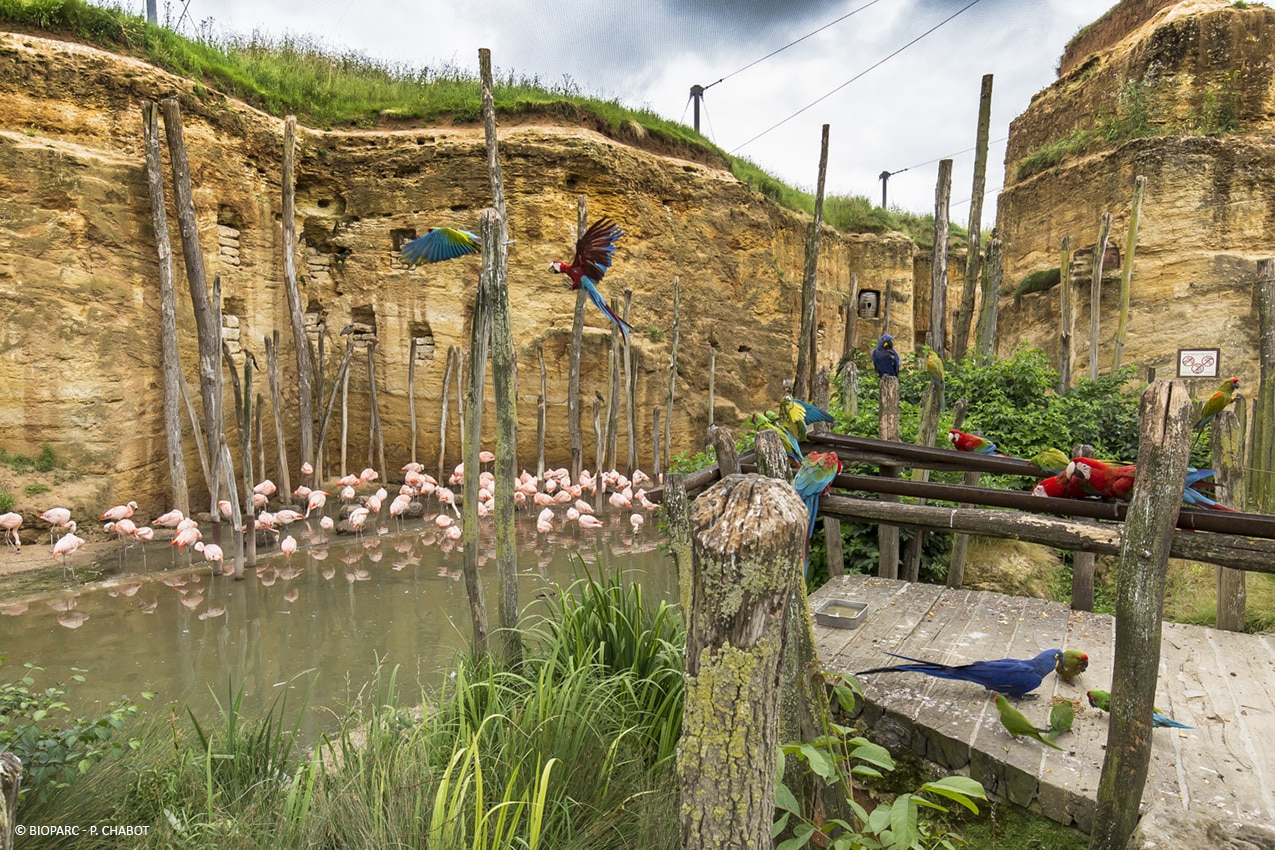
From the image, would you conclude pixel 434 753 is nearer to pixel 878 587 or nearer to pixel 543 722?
pixel 543 722

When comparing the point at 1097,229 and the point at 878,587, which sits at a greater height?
the point at 1097,229

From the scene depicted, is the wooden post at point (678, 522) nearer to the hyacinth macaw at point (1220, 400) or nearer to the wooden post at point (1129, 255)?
the hyacinth macaw at point (1220, 400)

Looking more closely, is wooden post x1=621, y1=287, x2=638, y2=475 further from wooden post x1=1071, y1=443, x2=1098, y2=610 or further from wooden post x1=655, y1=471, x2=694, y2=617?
wooden post x1=655, y1=471, x2=694, y2=617

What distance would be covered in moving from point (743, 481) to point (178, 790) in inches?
100

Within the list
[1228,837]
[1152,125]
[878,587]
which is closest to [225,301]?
[878,587]

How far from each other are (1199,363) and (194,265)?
396 inches

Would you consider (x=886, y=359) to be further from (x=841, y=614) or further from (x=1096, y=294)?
(x=1096, y=294)

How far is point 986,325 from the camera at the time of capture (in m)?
8.60

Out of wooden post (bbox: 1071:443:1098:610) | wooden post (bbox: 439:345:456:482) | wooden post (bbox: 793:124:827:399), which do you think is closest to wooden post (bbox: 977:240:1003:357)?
wooden post (bbox: 793:124:827:399)

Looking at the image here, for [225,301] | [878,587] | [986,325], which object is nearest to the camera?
[878,587]

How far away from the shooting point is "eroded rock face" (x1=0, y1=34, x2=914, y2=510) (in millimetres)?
7516

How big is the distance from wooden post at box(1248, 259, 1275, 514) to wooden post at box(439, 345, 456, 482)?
350 inches

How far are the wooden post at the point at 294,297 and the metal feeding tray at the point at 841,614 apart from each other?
807cm

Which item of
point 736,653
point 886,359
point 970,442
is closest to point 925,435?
point 886,359
